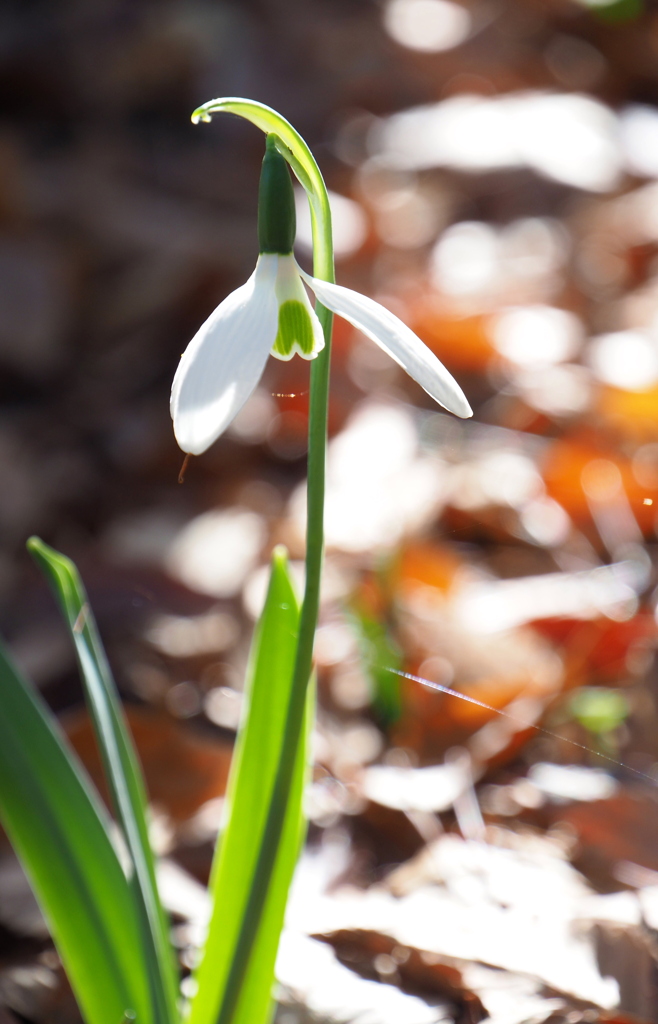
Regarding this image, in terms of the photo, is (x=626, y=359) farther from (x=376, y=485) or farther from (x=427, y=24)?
(x=427, y=24)

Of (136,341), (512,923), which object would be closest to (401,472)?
(136,341)

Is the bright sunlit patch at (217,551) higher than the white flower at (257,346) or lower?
lower

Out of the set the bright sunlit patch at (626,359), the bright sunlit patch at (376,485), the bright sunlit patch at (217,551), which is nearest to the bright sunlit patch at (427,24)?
the bright sunlit patch at (626,359)

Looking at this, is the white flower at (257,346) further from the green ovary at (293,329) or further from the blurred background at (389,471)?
the blurred background at (389,471)

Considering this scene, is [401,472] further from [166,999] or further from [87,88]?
[87,88]

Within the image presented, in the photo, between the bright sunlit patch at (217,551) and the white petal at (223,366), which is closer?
the white petal at (223,366)

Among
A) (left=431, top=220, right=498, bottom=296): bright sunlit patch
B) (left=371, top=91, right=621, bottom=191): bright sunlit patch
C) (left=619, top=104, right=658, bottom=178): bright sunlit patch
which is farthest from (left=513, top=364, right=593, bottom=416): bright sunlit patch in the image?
(left=619, top=104, right=658, bottom=178): bright sunlit patch

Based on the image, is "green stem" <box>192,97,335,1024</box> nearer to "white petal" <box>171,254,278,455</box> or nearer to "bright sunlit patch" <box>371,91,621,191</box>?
"white petal" <box>171,254,278,455</box>
